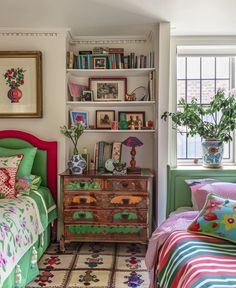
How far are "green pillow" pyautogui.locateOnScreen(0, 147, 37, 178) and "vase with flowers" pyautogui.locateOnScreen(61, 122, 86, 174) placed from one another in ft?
1.23

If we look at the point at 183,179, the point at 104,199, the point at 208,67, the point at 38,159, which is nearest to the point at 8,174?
the point at 38,159

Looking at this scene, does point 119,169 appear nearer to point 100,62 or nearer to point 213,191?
point 213,191

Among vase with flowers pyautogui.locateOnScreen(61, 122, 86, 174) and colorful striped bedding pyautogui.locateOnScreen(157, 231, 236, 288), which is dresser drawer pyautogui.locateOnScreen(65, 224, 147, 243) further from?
colorful striped bedding pyautogui.locateOnScreen(157, 231, 236, 288)

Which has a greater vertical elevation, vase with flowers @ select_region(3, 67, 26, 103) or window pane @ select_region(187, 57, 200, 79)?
window pane @ select_region(187, 57, 200, 79)

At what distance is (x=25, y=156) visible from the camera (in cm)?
305

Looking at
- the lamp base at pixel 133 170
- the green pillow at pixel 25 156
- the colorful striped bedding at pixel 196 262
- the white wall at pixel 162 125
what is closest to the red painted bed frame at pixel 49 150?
the green pillow at pixel 25 156

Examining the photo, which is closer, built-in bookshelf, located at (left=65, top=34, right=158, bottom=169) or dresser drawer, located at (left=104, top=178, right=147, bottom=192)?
dresser drawer, located at (left=104, top=178, right=147, bottom=192)

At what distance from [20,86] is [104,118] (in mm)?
973

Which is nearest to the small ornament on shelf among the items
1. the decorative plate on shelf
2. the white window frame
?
Result: the decorative plate on shelf

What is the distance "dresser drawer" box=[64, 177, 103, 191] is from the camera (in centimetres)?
304

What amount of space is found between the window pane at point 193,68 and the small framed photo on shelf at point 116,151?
3.72 feet

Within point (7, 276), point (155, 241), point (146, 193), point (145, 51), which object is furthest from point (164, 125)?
point (7, 276)

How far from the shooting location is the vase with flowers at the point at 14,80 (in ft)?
10.9

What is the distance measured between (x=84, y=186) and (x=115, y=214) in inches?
16.1
